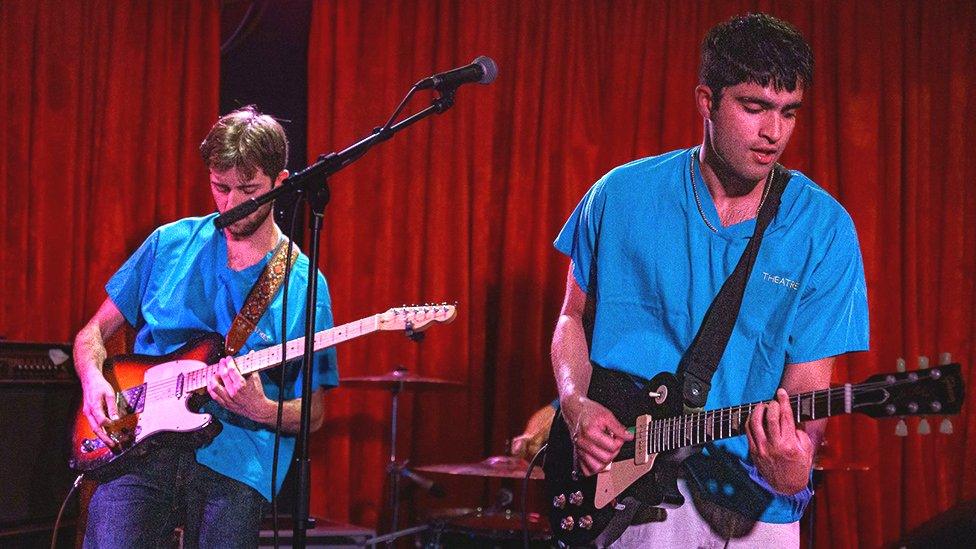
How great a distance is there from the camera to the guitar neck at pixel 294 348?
3510 mm

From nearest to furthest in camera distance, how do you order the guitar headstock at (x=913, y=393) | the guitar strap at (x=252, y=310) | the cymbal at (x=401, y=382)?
1. the guitar headstock at (x=913, y=393)
2. the guitar strap at (x=252, y=310)
3. the cymbal at (x=401, y=382)

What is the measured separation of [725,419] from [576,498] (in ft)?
1.49

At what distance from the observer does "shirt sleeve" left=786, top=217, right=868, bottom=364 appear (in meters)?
2.49

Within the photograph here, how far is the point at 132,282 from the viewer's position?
3.78 m

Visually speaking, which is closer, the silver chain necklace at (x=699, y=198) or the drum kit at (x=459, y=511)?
the silver chain necklace at (x=699, y=198)

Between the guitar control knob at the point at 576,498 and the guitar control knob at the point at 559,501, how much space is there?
3 centimetres

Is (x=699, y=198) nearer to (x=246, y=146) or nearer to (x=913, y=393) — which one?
(x=913, y=393)

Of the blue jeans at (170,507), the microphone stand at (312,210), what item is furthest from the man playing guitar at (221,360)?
the microphone stand at (312,210)

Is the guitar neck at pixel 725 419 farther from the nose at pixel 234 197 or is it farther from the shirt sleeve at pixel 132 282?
the shirt sleeve at pixel 132 282

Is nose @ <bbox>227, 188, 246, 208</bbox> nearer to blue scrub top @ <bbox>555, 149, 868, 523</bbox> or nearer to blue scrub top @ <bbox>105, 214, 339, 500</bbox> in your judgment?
blue scrub top @ <bbox>105, 214, 339, 500</bbox>

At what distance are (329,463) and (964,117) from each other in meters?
3.90

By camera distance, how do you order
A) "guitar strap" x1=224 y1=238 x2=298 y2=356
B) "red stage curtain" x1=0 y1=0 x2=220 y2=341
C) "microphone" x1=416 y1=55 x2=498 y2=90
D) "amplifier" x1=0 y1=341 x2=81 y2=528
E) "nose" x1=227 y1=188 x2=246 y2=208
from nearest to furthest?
"microphone" x1=416 y1=55 x2=498 y2=90 < "guitar strap" x1=224 y1=238 x2=298 y2=356 < "nose" x1=227 y1=188 x2=246 y2=208 < "amplifier" x1=0 y1=341 x2=81 y2=528 < "red stage curtain" x1=0 y1=0 x2=220 y2=341

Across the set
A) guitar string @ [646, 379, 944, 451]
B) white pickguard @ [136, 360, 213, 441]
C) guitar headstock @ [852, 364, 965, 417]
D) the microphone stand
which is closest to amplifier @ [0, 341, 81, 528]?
white pickguard @ [136, 360, 213, 441]

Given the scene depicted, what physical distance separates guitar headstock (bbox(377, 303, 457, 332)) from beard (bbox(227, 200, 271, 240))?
21.7 inches
